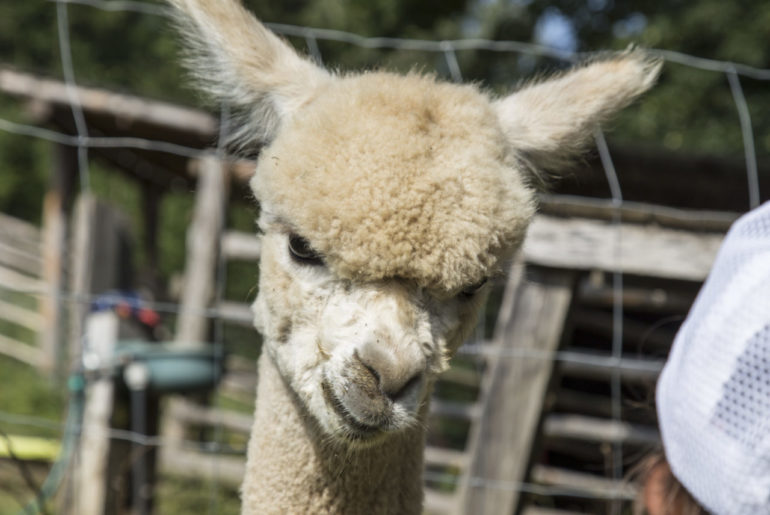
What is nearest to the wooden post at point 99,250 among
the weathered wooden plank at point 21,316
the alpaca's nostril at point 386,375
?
the alpaca's nostril at point 386,375

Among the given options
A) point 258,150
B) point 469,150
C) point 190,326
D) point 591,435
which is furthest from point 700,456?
point 190,326

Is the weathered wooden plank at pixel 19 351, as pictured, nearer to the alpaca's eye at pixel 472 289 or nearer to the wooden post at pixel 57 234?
the wooden post at pixel 57 234

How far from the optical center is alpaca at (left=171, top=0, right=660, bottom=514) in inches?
61.6

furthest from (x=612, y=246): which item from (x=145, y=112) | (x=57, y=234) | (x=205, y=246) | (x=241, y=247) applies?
(x=57, y=234)

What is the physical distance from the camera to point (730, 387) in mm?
1246

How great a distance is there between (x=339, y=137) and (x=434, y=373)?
557mm

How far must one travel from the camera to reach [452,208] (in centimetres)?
158

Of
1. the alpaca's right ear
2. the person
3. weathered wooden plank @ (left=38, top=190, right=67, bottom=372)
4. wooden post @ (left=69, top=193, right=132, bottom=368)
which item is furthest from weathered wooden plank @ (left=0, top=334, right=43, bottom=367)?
the person

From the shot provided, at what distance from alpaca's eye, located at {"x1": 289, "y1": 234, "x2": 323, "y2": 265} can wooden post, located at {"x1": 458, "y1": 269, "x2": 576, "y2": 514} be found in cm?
140

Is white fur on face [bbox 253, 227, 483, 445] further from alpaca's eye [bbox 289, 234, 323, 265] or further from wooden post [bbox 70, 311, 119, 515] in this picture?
wooden post [bbox 70, 311, 119, 515]

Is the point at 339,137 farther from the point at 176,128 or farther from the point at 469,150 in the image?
the point at 176,128

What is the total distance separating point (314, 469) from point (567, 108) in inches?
46.3

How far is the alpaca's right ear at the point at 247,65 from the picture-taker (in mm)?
2000

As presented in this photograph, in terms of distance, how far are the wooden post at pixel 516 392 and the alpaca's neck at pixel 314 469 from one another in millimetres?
1064
